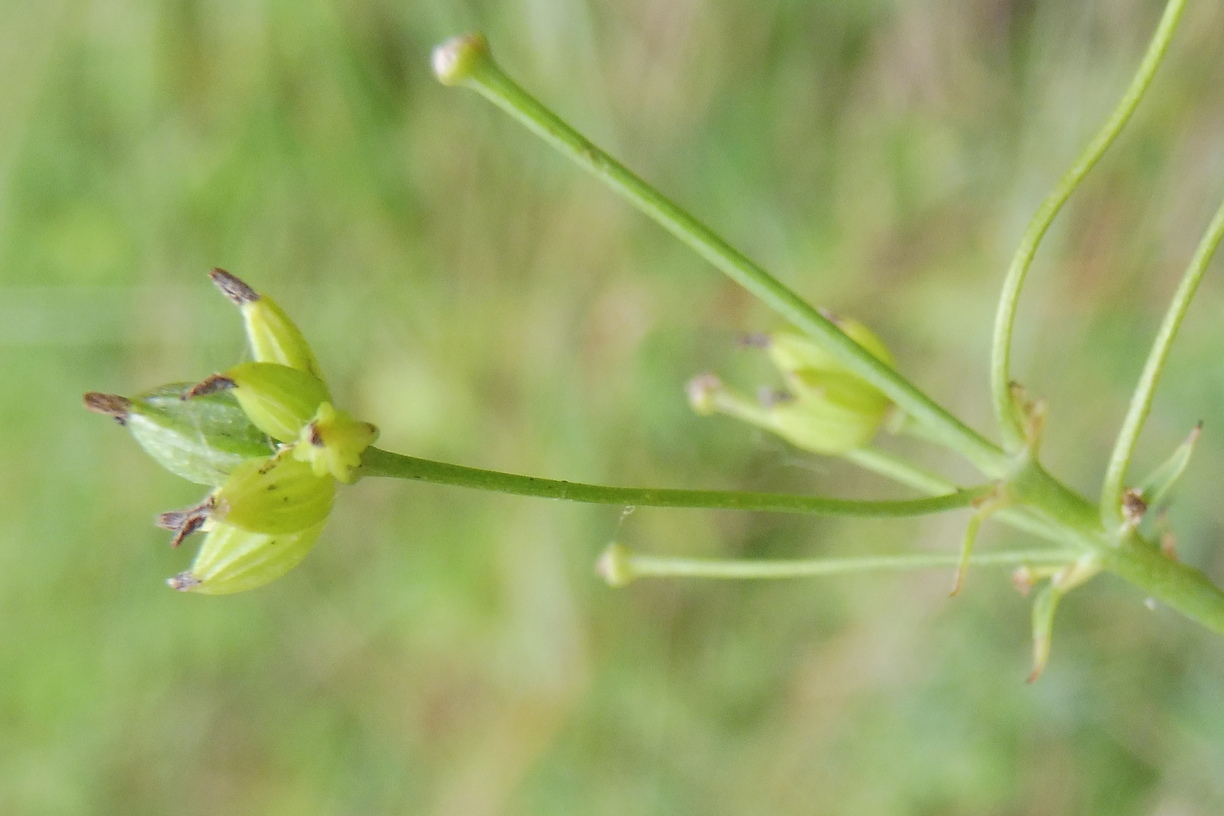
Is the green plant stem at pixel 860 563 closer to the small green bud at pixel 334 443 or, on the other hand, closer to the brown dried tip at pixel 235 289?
the small green bud at pixel 334 443

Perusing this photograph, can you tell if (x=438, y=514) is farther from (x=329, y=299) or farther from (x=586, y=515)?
(x=329, y=299)

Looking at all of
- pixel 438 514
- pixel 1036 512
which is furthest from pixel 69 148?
pixel 1036 512

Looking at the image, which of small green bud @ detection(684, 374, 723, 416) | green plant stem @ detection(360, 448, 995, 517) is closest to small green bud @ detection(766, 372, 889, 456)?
small green bud @ detection(684, 374, 723, 416)

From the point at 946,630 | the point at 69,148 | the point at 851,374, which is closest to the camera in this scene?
the point at 851,374

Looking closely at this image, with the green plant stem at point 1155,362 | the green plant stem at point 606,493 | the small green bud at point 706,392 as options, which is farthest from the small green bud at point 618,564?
Answer: the green plant stem at point 1155,362

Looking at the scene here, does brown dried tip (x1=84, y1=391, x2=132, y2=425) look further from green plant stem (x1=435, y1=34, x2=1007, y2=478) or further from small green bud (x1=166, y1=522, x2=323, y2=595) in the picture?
green plant stem (x1=435, y1=34, x2=1007, y2=478)

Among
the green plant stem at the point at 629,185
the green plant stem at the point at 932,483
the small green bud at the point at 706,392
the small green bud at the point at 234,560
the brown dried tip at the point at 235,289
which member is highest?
the small green bud at the point at 706,392
